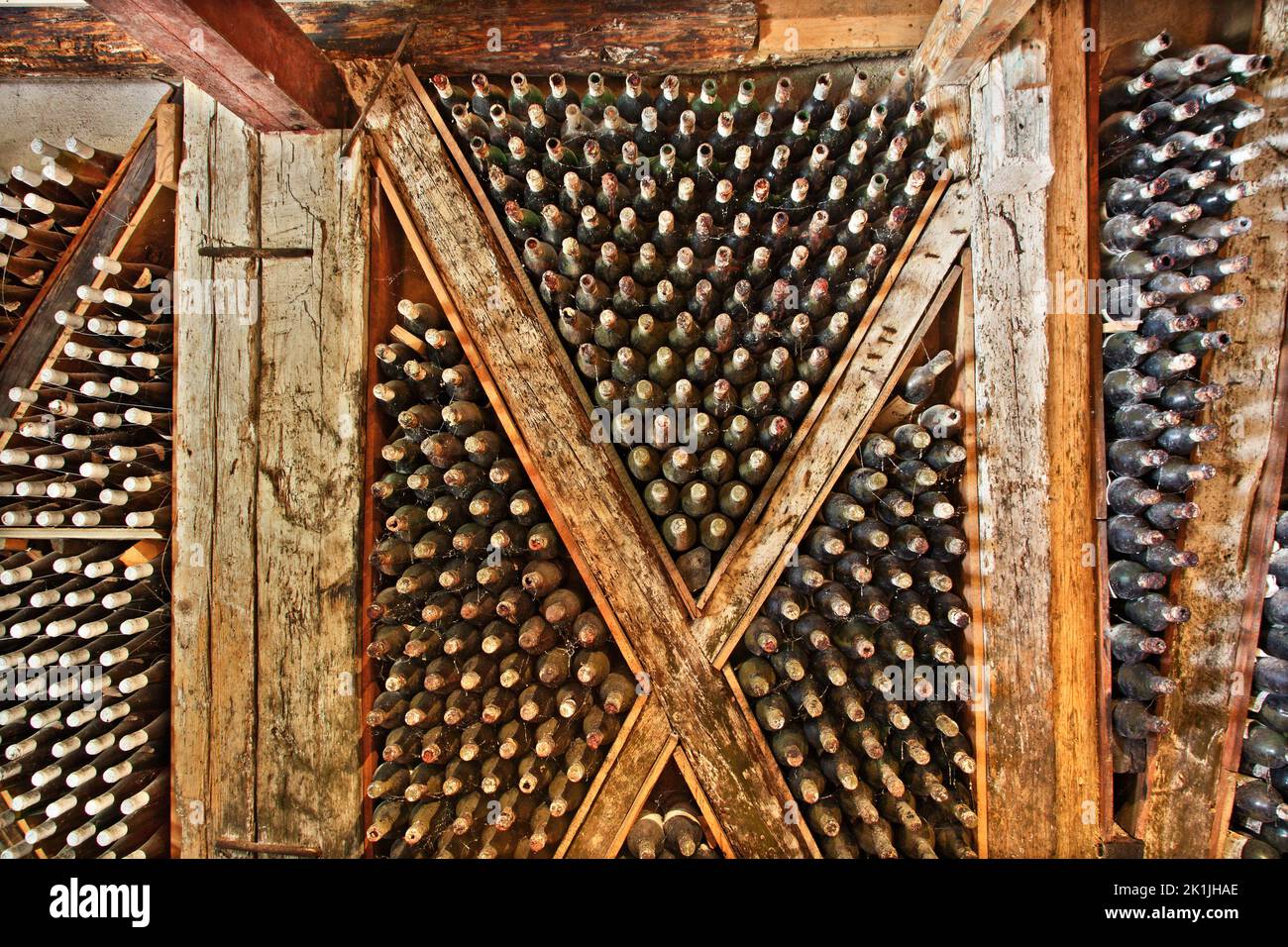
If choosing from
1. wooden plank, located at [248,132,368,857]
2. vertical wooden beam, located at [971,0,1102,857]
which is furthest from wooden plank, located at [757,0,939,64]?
wooden plank, located at [248,132,368,857]

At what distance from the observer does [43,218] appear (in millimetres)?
2908

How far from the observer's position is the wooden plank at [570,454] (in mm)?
2537

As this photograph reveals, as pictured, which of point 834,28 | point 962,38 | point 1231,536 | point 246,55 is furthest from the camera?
point 834,28

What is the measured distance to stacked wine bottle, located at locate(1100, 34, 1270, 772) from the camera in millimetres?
2529

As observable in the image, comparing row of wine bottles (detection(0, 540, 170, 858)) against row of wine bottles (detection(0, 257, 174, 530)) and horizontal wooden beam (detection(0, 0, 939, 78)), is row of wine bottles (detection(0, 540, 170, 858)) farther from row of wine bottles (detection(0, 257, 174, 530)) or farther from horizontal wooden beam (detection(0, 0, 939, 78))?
horizontal wooden beam (detection(0, 0, 939, 78))

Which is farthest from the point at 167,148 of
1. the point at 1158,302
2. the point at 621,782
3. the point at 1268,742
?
the point at 1268,742

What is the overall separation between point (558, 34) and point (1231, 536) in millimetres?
3634

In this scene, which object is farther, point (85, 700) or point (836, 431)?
point (85, 700)

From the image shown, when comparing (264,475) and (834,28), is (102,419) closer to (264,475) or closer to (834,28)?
(264,475)

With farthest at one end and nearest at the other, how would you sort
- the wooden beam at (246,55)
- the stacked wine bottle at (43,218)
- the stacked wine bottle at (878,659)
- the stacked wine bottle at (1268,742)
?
the stacked wine bottle at (43,218) < the stacked wine bottle at (1268,742) < the stacked wine bottle at (878,659) < the wooden beam at (246,55)

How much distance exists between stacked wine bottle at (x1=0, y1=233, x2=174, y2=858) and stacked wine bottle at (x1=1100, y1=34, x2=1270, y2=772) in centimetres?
408

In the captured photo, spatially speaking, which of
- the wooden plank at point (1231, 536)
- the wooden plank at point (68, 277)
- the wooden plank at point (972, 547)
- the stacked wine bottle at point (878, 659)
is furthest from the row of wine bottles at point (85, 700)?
the wooden plank at point (1231, 536)

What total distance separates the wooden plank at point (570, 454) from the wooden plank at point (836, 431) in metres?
0.20

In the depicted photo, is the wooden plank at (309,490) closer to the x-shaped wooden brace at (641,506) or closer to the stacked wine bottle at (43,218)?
the x-shaped wooden brace at (641,506)
